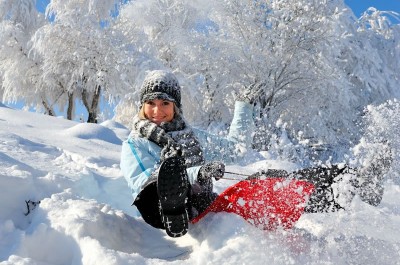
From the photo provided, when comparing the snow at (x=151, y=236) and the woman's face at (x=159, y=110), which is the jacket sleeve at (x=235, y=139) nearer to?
the woman's face at (x=159, y=110)

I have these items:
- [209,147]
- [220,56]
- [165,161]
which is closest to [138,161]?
[165,161]

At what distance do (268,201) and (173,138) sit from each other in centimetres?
80

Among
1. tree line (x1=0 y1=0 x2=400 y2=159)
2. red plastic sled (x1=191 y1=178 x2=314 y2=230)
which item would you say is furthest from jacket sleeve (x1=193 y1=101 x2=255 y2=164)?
tree line (x1=0 y1=0 x2=400 y2=159)

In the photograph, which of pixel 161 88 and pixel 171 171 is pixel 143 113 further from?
pixel 171 171

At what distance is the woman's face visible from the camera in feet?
8.82

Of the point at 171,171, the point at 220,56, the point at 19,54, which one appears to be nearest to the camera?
the point at 171,171

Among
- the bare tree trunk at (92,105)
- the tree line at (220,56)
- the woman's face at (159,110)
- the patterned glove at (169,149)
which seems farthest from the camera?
the bare tree trunk at (92,105)

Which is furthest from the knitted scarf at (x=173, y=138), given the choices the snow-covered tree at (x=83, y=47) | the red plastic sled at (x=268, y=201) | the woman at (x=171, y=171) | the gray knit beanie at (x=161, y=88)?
the snow-covered tree at (x=83, y=47)

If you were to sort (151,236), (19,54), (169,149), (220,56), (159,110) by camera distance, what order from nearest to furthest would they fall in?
1. (151,236)
2. (169,149)
3. (159,110)
4. (220,56)
5. (19,54)

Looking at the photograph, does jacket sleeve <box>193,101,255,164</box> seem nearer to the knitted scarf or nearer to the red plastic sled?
the knitted scarf

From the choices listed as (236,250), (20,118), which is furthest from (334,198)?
(20,118)

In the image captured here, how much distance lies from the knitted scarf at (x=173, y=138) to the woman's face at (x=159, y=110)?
0.21 ft

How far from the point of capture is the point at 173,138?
254 cm

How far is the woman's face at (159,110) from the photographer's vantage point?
8.82 ft
